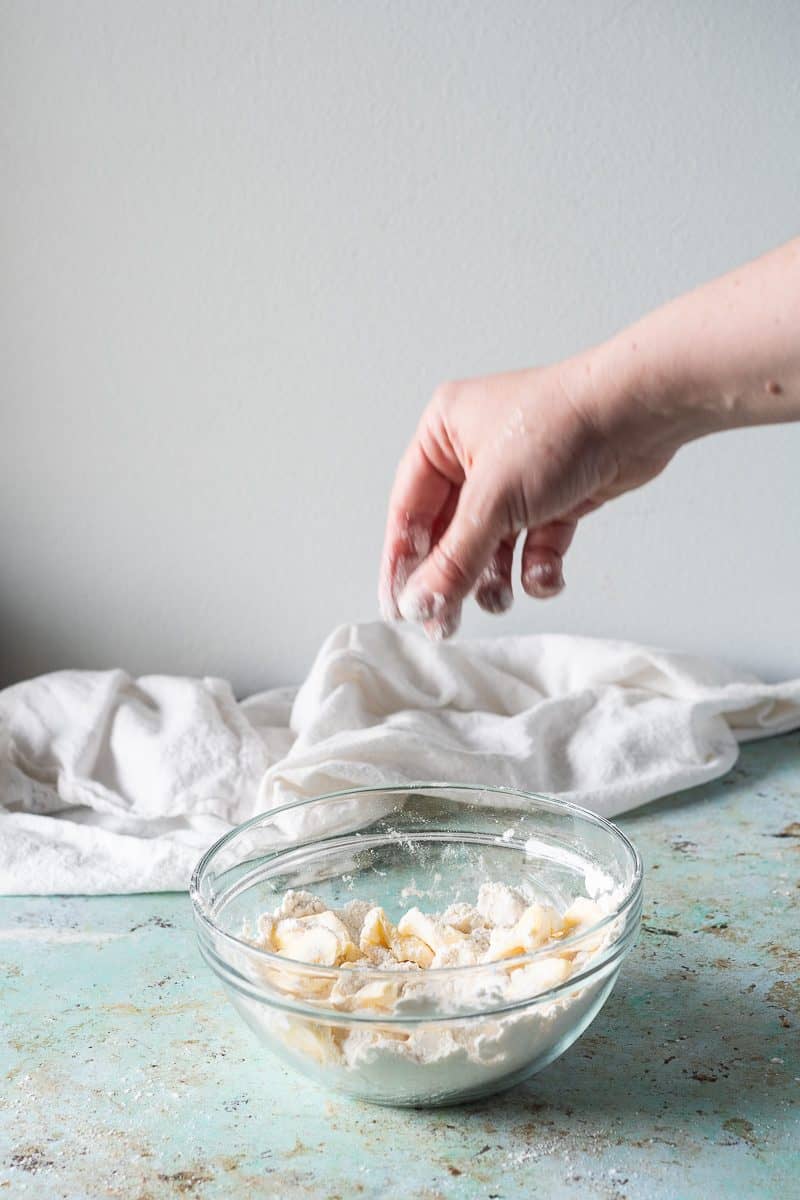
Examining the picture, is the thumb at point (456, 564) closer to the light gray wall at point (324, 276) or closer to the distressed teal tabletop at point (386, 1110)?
the distressed teal tabletop at point (386, 1110)

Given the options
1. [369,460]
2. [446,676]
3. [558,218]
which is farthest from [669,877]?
[558,218]

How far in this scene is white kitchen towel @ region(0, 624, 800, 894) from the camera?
107 centimetres

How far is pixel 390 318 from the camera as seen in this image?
1.34 metres

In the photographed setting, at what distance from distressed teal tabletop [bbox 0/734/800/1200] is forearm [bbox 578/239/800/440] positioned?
0.39m

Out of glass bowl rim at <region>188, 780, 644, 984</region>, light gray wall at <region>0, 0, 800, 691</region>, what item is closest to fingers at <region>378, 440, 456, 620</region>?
glass bowl rim at <region>188, 780, 644, 984</region>

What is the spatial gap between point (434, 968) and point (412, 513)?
0.35 m

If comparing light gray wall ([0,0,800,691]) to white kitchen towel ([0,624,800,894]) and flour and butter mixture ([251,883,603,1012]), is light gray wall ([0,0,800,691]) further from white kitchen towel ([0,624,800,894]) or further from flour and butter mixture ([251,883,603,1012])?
flour and butter mixture ([251,883,603,1012])

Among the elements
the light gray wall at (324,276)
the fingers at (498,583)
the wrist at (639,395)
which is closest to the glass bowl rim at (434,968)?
the fingers at (498,583)

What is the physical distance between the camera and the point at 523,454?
29.9 inches

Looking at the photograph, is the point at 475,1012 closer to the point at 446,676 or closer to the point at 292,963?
the point at 292,963

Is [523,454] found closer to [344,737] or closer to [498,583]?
[498,583]

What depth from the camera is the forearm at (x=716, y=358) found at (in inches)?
25.7

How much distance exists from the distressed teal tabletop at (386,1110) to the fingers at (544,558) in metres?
0.28

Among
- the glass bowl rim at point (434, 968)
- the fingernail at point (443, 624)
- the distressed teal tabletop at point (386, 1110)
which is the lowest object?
the distressed teal tabletop at point (386, 1110)
